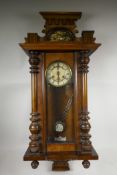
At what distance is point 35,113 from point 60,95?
0.50 ft

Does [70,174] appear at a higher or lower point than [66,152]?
lower

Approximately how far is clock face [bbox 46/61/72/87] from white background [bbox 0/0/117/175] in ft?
0.91

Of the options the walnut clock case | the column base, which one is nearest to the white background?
the column base

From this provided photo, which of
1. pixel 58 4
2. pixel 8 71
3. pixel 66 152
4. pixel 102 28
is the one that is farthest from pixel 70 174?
pixel 58 4

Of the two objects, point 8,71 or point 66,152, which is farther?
point 8,71

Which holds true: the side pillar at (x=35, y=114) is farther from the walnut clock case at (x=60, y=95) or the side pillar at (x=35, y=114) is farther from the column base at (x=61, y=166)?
the column base at (x=61, y=166)

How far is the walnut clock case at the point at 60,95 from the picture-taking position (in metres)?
1.02

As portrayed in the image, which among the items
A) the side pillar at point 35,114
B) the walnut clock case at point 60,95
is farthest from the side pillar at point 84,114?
the side pillar at point 35,114

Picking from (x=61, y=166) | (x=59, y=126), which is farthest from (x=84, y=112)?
(x=61, y=166)

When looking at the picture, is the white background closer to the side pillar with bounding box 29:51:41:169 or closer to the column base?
the column base

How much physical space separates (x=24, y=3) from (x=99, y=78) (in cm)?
63

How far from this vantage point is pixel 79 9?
4.33 feet

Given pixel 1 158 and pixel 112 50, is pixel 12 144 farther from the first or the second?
pixel 112 50

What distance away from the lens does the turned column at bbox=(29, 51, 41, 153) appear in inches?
39.9
